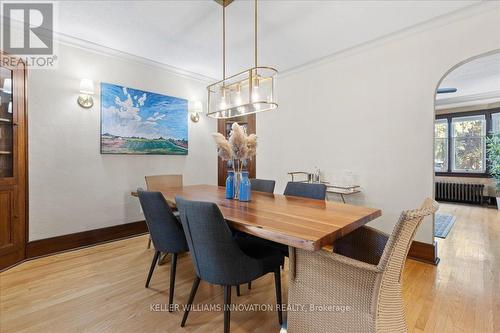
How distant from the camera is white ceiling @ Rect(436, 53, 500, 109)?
365 cm

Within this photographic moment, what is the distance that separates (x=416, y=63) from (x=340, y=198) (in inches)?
72.9

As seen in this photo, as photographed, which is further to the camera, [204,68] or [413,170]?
[204,68]

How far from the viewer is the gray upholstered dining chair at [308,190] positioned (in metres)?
2.30

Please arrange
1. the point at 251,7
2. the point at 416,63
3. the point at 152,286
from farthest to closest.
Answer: the point at 416,63 → the point at 251,7 → the point at 152,286

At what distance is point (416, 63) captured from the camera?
2732mm

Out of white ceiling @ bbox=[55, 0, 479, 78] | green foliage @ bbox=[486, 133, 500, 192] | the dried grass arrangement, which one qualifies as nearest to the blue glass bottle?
the dried grass arrangement

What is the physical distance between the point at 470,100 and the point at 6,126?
8.39 metres

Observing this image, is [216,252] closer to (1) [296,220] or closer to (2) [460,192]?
(1) [296,220]

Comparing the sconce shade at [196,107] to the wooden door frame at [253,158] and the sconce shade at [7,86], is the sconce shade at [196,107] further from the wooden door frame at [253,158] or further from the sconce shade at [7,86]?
the sconce shade at [7,86]

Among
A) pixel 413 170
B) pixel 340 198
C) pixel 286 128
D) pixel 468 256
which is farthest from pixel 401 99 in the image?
pixel 468 256

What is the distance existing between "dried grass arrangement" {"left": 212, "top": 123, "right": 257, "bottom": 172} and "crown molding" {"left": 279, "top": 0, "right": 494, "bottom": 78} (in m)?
2.15

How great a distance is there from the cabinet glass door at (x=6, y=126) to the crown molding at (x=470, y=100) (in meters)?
7.82

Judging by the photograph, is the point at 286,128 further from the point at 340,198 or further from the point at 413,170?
the point at 413,170

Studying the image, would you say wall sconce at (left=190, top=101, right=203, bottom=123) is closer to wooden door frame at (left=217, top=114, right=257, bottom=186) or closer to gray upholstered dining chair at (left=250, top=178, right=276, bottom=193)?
wooden door frame at (left=217, top=114, right=257, bottom=186)
